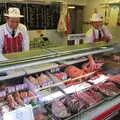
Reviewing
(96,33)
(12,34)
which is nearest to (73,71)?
(12,34)

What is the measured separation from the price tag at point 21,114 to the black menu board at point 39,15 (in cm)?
315

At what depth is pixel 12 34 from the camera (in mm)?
3068

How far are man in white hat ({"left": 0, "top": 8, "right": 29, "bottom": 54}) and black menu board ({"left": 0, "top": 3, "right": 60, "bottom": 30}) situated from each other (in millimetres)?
1465

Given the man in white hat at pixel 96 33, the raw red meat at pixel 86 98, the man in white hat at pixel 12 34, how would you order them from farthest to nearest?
the man in white hat at pixel 96 33 < the man in white hat at pixel 12 34 < the raw red meat at pixel 86 98

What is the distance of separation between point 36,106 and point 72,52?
0.72 metres

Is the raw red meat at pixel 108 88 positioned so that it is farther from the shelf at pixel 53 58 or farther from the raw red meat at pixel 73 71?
the shelf at pixel 53 58

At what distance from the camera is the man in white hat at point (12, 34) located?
2934 mm

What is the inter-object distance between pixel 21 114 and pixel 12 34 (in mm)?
1714

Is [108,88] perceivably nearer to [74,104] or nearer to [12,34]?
[74,104]

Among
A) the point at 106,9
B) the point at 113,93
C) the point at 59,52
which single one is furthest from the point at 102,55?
the point at 106,9

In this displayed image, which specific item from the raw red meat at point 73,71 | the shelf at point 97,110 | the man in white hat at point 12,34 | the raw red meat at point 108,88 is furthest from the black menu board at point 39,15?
the shelf at point 97,110

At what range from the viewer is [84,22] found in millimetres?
6496

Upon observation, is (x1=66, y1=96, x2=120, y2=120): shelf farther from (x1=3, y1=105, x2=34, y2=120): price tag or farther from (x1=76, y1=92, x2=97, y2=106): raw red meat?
(x1=3, y1=105, x2=34, y2=120): price tag

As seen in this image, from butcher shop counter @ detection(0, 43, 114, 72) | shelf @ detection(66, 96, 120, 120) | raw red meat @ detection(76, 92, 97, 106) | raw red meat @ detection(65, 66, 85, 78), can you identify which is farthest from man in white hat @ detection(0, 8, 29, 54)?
shelf @ detection(66, 96, 120, 120)
